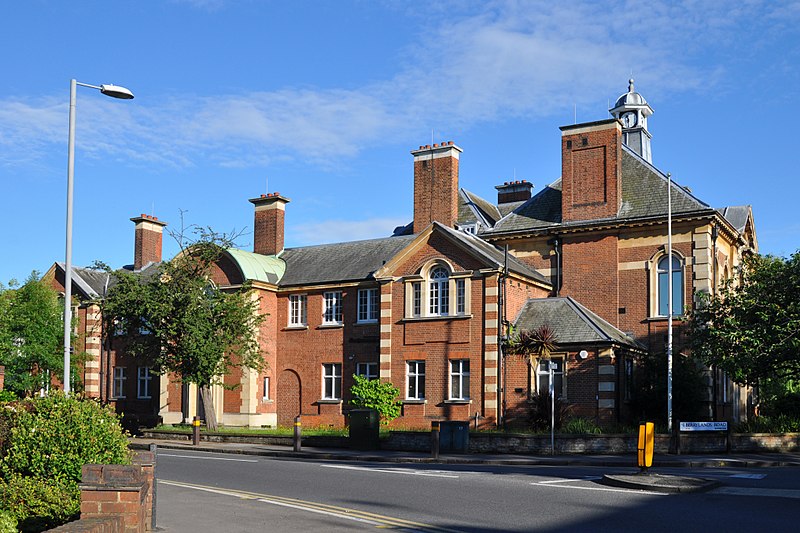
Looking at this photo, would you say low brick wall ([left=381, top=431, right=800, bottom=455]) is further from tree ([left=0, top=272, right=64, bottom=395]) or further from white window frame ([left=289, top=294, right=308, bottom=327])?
tree ([left=0, top=272, right=64, bottom=395])

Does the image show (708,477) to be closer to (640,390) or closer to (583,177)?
(640,390)

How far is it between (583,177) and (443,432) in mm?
14480

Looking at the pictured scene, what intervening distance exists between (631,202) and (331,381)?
49.0ft

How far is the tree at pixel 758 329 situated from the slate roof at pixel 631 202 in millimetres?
5775

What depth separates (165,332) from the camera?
36.9 metres

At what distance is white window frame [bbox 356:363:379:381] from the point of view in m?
39.4

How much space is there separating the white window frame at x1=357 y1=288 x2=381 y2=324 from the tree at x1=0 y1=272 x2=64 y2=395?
15494 mm

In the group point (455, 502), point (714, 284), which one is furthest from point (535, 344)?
point (455, 502)

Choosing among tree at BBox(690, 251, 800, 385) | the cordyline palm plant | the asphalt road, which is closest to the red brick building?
the cordyline palm plant

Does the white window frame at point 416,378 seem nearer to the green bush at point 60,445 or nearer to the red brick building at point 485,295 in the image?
the red brick building at point 485,295

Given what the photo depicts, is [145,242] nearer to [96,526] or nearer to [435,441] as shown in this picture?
[435,441]

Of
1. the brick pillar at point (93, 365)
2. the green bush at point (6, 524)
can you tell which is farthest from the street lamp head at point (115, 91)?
the brick pillar at point (93, 365)

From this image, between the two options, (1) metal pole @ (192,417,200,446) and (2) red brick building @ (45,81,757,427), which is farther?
(2) red brick building @ (45,81,757,427)

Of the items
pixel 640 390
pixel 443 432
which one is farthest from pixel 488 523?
pixel 640 390
